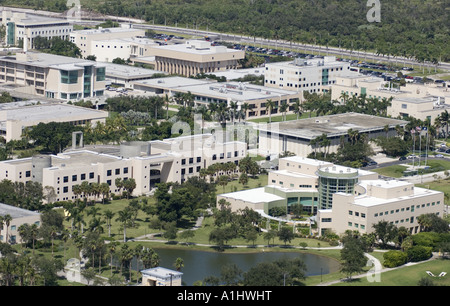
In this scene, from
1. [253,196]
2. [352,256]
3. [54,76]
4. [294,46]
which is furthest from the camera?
[294,46]

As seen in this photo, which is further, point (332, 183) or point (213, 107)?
point (213, 107)

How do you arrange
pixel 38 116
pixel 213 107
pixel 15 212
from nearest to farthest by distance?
pixel 15 212 → pixel 38 116 → pixel 213 107

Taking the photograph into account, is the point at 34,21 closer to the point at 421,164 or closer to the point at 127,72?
the point at 127,72

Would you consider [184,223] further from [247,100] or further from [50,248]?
[247,100]

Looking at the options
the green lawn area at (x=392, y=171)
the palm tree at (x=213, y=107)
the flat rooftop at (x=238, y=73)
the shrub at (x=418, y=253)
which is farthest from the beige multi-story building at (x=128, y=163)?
the flat rooftop at (x=238, y=73)

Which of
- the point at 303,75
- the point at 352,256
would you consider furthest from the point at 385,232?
the point at 303,75

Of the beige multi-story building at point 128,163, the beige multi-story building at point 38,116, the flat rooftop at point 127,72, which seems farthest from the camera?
the flat rooftop at point 127,72

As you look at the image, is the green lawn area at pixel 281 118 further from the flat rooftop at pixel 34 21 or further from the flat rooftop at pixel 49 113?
the flat rooftop at pixel 34 21
